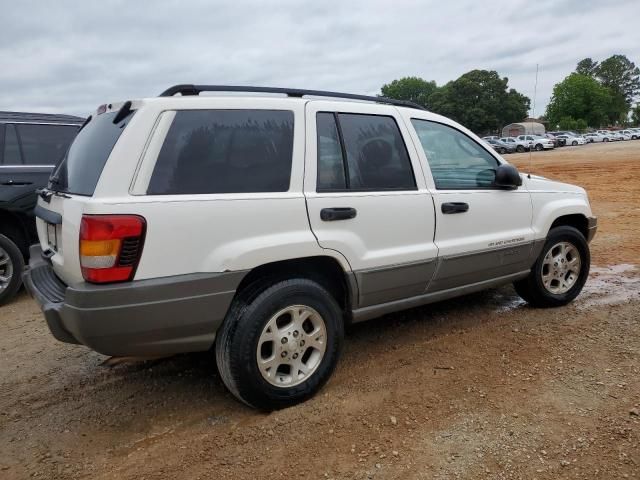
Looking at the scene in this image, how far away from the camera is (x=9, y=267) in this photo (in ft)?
17.1

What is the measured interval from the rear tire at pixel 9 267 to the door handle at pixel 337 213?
373 centimetres

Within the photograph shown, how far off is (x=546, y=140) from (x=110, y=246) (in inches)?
1846

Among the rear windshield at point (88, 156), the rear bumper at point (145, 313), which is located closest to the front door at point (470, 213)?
the rear bumper at point (145, 313)

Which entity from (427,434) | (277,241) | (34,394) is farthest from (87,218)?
(427,434)

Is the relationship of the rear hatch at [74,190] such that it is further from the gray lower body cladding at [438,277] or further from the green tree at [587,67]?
the green tree at [587,67]

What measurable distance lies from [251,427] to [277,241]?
1.05m

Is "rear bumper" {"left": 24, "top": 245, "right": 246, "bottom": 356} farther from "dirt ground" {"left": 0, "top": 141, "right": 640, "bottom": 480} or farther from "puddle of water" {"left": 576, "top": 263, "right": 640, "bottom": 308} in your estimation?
"puddle of water" {"left": 576, "top": 263, "right": 640, "bottom": 308}

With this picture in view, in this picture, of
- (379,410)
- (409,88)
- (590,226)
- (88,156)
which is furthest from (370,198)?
(409,88)

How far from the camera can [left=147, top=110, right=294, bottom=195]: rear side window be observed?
2.65 m

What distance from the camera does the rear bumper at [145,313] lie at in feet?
8.12

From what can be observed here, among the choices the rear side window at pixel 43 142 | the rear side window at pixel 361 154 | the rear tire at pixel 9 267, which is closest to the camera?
the rear side window at pixel 361 154

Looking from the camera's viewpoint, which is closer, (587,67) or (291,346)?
(291,346)

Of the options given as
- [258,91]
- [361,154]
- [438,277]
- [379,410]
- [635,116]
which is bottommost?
[379,410]

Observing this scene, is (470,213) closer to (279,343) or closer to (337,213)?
(337,213)
